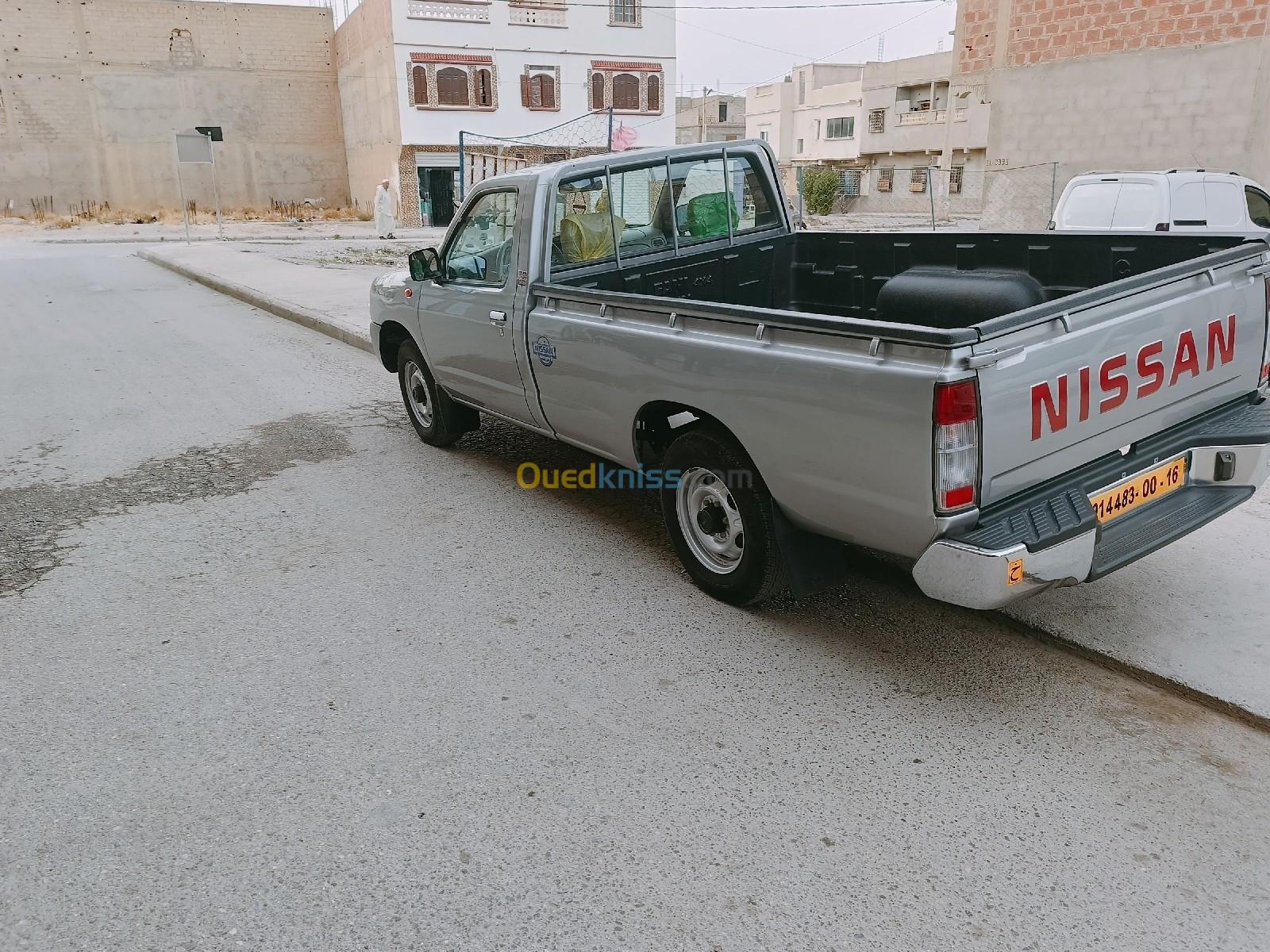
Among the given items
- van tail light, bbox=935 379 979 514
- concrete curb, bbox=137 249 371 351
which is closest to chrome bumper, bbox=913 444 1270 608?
van tail light, bbox=935 379 979 514

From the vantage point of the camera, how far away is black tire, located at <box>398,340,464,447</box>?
643cm

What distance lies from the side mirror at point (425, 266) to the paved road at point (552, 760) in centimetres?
158

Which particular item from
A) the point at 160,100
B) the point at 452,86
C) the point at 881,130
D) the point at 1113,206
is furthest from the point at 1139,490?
the point at 881,130

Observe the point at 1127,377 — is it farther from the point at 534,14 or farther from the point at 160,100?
the point at 160,100

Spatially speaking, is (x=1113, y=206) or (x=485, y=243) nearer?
(x=485, y=243)

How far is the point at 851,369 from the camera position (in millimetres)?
3125

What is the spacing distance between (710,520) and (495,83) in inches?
1632

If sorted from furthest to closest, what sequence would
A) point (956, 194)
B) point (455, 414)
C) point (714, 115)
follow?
point (714, 115)
point (956, 194)
point (455, 414)

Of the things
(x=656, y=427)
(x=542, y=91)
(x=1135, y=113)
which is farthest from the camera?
(x=542, y=91)

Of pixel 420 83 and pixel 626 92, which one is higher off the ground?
pixel 626 92

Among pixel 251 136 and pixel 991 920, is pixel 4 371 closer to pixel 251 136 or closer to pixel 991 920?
pixel 991 920

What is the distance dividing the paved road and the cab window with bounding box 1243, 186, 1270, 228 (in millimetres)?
10512

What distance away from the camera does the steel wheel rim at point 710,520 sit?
4.09 metres

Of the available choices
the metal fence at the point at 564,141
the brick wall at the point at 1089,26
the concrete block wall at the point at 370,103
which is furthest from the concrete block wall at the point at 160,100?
the brick wall at the point at 1089,26
